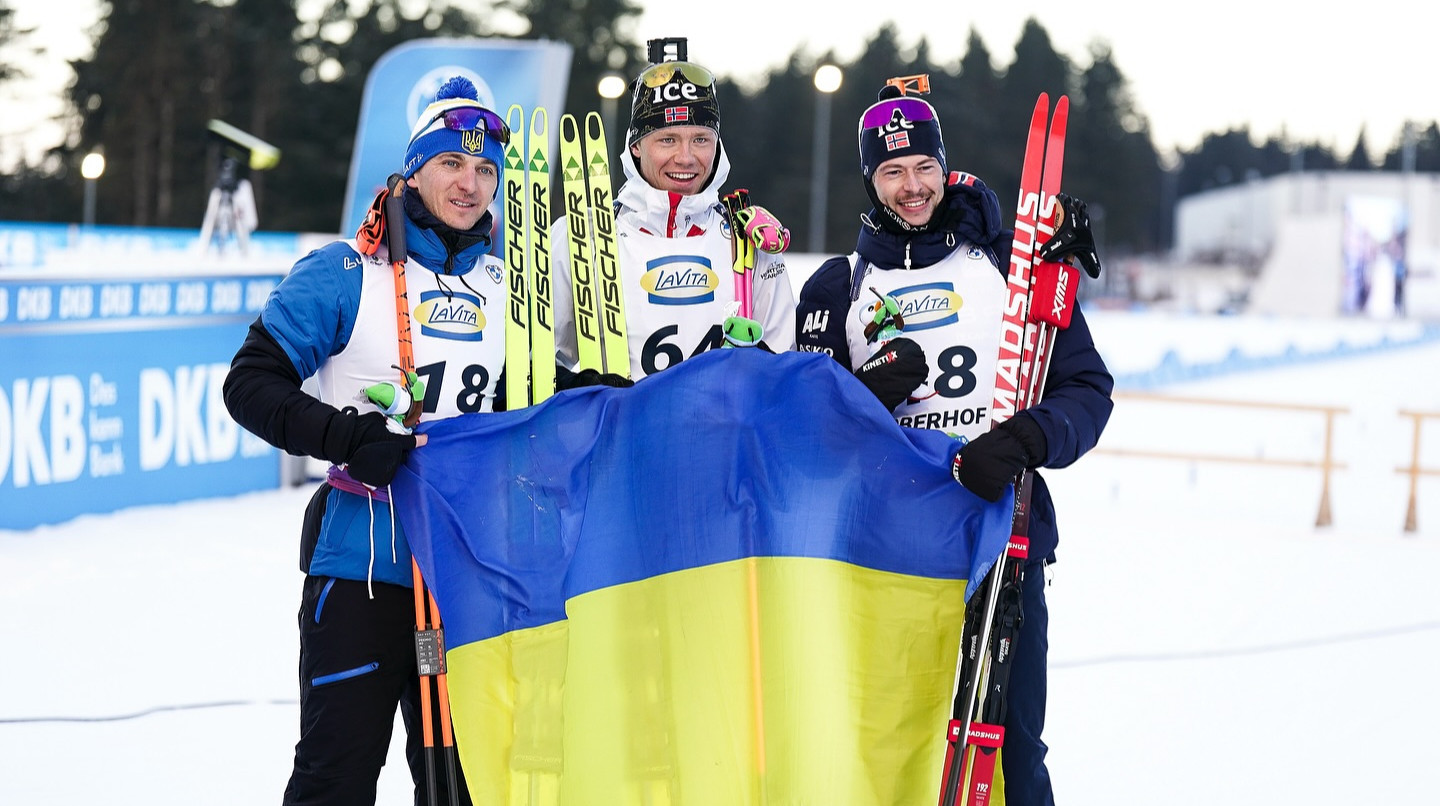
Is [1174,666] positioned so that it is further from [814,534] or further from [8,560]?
[8,560]

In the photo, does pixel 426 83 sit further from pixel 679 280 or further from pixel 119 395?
pixel 679 280

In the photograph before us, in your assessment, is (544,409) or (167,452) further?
(167,452)

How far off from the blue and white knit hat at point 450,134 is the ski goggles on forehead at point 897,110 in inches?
34.8

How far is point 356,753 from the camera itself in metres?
2.84

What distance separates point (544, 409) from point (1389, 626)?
5.44m

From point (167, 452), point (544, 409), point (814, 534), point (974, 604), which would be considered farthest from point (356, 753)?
point (167, 452)

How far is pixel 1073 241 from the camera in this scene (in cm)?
305

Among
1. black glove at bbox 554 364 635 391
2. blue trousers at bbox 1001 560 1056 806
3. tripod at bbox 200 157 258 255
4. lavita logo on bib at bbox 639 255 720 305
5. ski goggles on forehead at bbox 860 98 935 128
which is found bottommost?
blue trousers at bbox 1001 560 1056 806

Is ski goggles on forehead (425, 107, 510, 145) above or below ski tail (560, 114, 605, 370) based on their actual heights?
above

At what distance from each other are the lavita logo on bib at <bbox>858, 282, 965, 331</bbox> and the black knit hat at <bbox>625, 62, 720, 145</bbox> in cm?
67

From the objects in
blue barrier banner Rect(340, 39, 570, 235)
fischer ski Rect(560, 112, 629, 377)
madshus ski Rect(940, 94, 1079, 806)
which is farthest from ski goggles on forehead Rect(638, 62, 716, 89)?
blue barrier banner Rect(340, 39, 570, 235)

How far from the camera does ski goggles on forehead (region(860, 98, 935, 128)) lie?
3.22 meters

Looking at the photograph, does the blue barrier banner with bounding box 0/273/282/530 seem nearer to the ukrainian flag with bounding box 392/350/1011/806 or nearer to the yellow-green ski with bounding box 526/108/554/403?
the yellow-green ski with bounding box 526/108/554/403

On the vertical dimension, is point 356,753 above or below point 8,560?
above
